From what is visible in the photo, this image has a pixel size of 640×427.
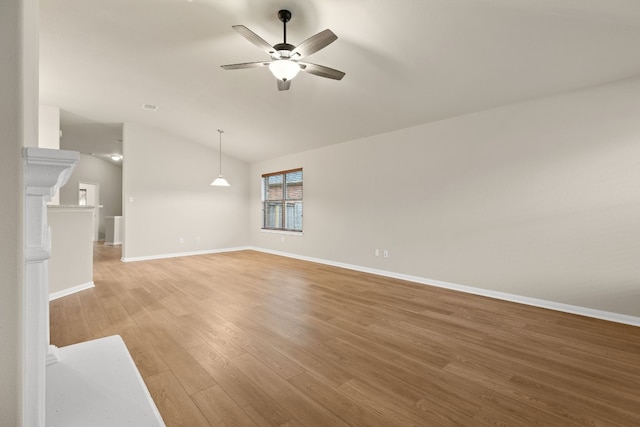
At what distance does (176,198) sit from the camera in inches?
272

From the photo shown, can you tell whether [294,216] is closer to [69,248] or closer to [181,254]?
[181,254]

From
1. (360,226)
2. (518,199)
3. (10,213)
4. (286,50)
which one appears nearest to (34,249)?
(10,213)

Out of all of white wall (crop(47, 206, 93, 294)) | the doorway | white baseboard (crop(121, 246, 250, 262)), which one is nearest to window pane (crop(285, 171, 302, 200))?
white baseboard (crop(121, 246, 250, 262))

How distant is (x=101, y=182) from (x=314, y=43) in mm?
11184

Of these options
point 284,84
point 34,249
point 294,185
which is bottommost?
point 34,249

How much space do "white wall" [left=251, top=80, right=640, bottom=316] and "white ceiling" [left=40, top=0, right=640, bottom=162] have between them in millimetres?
334

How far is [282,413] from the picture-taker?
1557mm

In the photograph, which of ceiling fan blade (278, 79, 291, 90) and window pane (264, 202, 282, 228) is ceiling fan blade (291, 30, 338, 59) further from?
window pane (264, 202, 282, 228)

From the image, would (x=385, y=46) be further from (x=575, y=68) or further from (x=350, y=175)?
(x=350, y=175)

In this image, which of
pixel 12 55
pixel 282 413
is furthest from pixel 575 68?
pixel 12 55

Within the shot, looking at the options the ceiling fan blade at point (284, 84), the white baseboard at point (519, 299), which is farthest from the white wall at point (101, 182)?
the ceiling fan blade at point (284, 84)

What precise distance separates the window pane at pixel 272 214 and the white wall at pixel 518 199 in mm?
2744

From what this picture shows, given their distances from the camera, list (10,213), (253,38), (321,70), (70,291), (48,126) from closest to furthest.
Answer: (10,213) < (253,38) < (321,70) < (70,291) < (48,126)

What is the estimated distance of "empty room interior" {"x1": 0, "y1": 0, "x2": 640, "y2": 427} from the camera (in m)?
1.54
